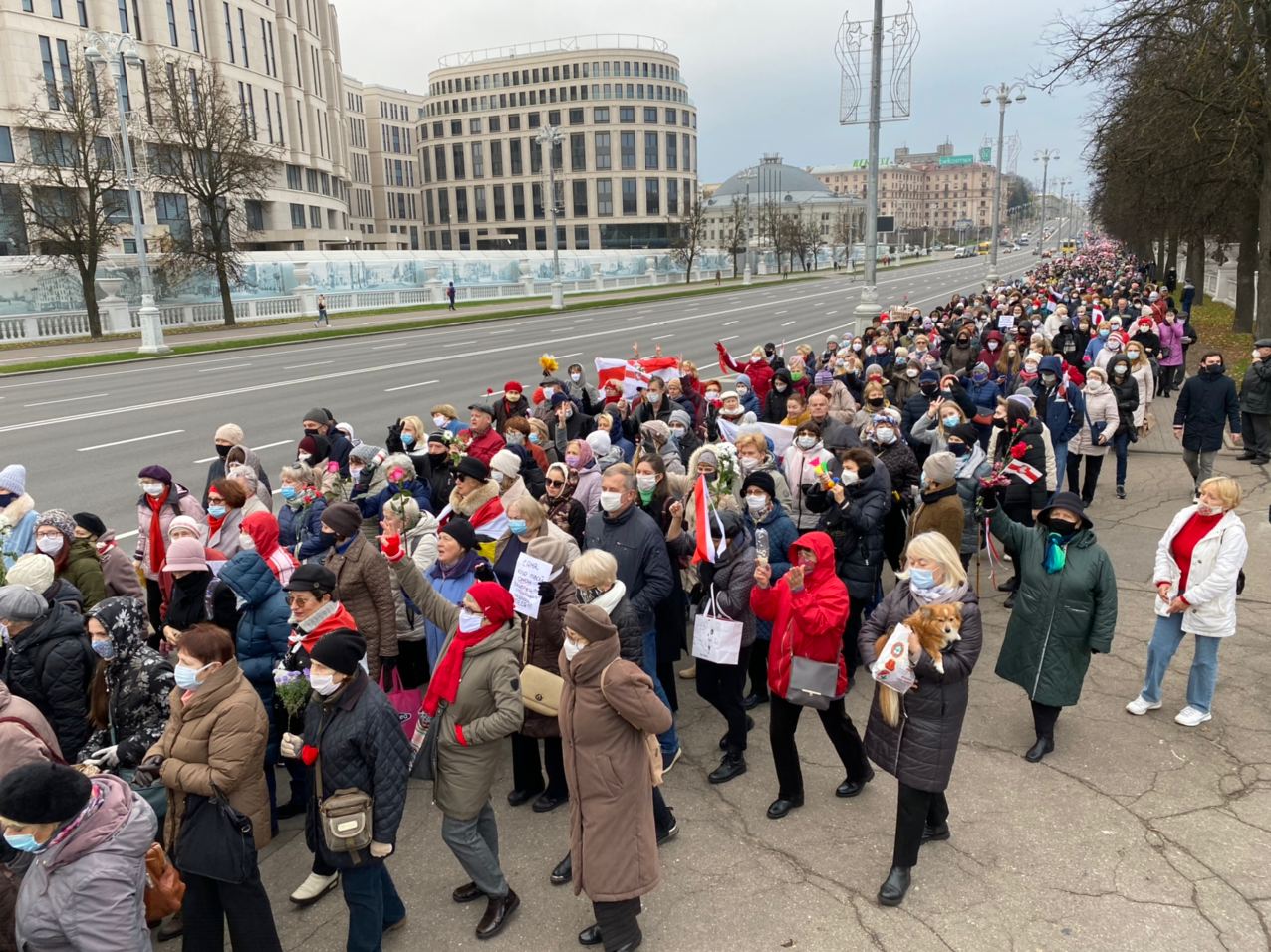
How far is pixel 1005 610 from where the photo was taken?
25.2ft

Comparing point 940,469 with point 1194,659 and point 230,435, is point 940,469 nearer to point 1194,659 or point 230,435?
point 1194,659

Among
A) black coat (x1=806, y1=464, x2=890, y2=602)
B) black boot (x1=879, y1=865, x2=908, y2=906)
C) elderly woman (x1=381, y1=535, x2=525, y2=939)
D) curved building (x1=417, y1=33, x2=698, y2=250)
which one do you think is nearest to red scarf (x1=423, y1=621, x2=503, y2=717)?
elderly woman (x1=381, y1=535, x2=525, y2=939)

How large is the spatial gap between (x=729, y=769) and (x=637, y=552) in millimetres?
1416

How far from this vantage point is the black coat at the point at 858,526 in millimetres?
5906

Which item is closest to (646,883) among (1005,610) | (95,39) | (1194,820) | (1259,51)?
(1194,820)

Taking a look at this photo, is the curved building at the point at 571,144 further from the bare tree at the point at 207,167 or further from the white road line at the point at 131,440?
the white road line at the point at 131,440

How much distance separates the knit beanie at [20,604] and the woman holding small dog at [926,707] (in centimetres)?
408

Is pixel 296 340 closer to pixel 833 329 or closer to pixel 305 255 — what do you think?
pixel 305 255

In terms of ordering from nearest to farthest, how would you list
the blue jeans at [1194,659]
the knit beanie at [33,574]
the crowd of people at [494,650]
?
1. the crowd of people at [494,650]
2. the knit beanie at [33,574]
3. the blue jeans at [1194,659]

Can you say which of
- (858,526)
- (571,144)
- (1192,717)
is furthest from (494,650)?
(571,144)

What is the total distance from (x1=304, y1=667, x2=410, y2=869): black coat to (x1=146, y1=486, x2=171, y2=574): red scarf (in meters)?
3.80

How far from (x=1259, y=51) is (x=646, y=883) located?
21684 millimetres

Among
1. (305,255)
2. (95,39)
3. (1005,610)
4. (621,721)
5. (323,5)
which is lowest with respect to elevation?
(1005,610)

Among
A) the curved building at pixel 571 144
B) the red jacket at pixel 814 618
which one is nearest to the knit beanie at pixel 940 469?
the red jacket at pixel 814 618
